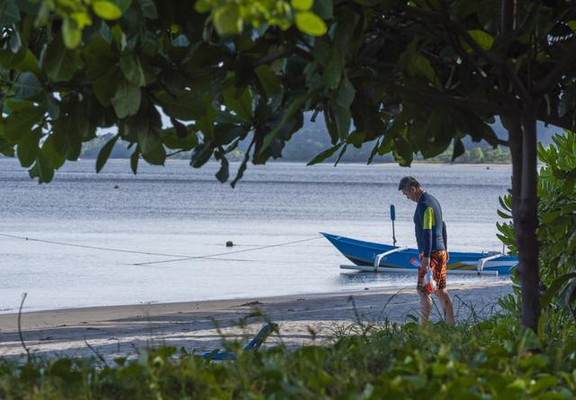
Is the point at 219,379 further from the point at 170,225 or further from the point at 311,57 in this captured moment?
the point at 170,225

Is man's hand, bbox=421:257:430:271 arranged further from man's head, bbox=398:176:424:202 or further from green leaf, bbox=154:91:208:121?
green leaf, bbox=154:91:208:121

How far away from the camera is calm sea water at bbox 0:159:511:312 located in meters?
25.6

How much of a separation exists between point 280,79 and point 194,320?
1255 cm

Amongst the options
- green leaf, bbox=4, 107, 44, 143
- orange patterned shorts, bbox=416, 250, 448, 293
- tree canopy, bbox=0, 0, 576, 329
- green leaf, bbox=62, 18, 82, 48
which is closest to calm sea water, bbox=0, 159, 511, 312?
orange patterned shorts, bbox=416, 250, 448, 293

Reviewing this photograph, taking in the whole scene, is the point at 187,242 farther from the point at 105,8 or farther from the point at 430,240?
the point at 105,8

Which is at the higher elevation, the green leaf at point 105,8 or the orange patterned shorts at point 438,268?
the green leaf at point 105,8

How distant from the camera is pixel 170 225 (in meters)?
49.5

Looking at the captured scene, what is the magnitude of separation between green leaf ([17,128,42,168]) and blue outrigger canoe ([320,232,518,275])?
867 inches

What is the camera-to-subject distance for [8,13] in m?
3.03

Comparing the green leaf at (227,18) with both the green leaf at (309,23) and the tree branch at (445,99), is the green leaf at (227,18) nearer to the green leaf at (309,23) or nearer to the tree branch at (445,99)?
the green leaf at (309,23)

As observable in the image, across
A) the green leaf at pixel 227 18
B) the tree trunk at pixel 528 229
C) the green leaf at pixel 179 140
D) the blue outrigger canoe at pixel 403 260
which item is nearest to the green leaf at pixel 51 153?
the green leaf at pixel 179 140

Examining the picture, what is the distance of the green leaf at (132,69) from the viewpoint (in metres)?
3.00

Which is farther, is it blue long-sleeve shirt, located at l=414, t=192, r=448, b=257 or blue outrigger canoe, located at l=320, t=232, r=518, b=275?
blue outrigger canoe, located at l=320, t=232, r=518, b=275

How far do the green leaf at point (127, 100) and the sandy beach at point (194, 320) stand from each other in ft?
21.3
